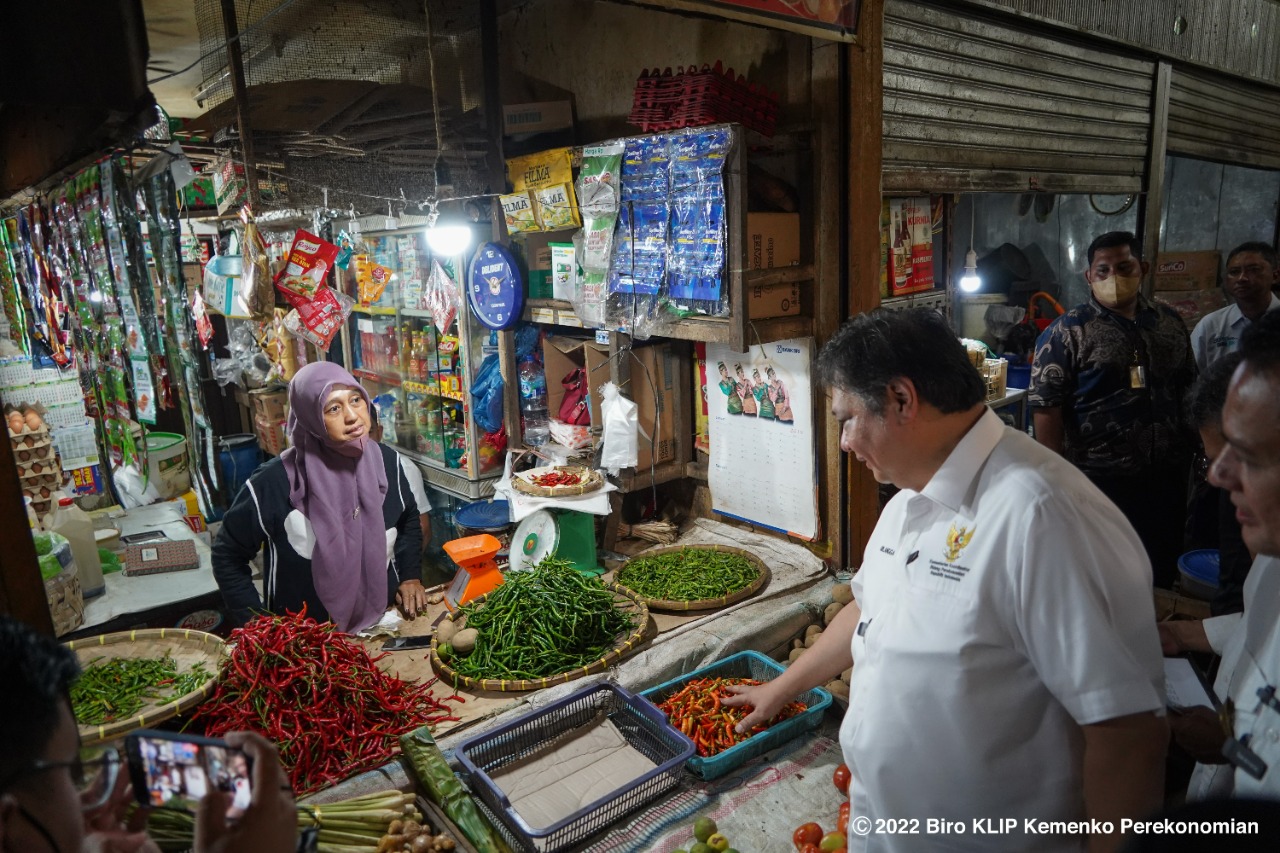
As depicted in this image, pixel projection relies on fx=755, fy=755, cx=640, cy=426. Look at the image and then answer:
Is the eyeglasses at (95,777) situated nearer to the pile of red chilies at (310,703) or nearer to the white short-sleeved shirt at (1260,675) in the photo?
the pile of red chilies at (310,703)

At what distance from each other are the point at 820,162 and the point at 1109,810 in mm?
3076

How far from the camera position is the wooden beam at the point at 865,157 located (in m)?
3.54

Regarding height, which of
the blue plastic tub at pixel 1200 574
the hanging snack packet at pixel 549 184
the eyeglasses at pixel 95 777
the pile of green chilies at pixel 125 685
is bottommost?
the blue plastic tub at pixel 1200 574

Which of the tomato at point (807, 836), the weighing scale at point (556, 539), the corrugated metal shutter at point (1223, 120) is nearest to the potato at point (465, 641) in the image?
the weighing scale at point (556, 539)

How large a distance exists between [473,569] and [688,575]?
1.14 meters

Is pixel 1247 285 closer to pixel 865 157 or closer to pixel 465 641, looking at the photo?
pixel 865 157

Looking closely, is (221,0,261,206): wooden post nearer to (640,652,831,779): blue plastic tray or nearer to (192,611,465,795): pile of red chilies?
(192,611,465,795): pile of red chilies

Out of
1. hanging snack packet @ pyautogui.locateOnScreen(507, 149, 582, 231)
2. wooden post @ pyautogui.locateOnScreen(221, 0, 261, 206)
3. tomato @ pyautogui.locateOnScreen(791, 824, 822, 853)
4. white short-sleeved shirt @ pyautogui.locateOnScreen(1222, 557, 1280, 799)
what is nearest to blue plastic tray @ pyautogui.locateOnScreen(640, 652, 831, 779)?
tomato @ pyautogui.locateOnScreen(791, 824, 822, 853)

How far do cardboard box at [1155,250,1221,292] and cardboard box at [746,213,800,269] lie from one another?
6732mm

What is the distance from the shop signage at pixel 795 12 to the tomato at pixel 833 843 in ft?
9.03

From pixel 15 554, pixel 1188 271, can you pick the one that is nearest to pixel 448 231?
pixel 15 554

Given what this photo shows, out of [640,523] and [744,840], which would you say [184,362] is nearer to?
[744,840]

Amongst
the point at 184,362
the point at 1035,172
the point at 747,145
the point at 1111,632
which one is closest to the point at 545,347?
the point at 747,145

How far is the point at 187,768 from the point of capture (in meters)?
1.06
